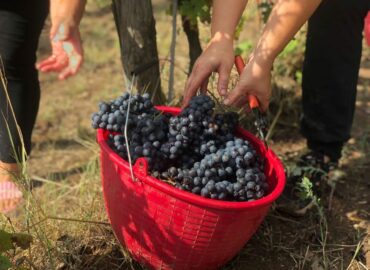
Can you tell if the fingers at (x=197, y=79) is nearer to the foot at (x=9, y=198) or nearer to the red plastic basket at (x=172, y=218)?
the red plastic basket at (x=172, y=218)


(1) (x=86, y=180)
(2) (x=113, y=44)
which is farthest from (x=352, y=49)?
(2) (x=113, y=44)

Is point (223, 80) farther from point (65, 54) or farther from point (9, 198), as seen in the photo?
point (9, 198)

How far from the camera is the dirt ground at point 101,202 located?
1922mm

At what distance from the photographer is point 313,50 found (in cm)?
213

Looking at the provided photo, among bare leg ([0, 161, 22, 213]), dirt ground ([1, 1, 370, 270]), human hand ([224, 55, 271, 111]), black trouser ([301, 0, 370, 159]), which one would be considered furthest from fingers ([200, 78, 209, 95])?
bare leg ([0, 161, 22, 213])

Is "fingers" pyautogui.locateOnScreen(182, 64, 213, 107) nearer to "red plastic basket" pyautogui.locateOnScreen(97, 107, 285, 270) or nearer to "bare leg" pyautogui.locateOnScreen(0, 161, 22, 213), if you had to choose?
"red plastic basket" pyautogui.locateOnScreen(97, 107, 285, 270)

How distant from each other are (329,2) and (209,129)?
2.37 ft

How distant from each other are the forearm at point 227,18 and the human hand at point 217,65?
20 mm

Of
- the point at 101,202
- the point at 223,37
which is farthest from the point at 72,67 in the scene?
the point at 101,202

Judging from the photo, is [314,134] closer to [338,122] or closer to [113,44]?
[338,122]

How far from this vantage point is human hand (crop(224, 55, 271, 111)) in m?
1.70

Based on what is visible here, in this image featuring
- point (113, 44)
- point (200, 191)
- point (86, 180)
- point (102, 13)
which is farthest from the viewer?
point (102, 13)

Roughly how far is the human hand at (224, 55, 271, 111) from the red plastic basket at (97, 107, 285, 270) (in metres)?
0.22

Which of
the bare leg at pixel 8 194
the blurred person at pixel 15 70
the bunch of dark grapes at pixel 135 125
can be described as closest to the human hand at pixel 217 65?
the bunch of dark grapes at pixel 135 125
